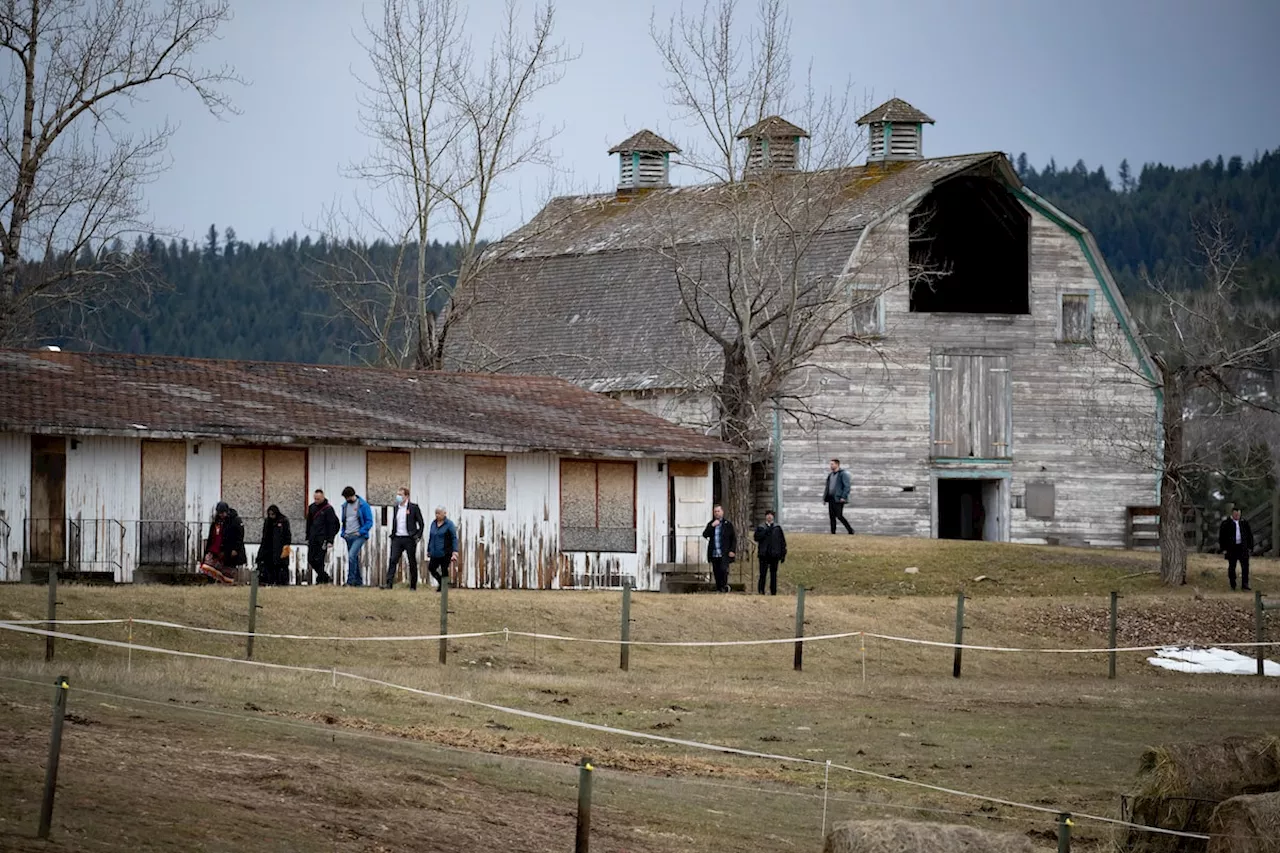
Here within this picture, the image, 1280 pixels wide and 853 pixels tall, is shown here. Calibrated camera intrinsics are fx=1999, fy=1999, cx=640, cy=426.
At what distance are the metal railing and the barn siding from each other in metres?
17.9

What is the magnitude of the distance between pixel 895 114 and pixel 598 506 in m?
21.0

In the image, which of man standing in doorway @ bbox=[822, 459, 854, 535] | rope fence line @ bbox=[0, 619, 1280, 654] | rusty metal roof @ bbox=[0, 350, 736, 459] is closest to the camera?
rope fence line @ bbox=[0, 619, 1280, 654]

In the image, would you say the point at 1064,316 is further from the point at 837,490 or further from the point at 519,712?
the point at 519,712

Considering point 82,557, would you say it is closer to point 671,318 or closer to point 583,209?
point 671,318

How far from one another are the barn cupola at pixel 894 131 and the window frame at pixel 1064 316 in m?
7.50

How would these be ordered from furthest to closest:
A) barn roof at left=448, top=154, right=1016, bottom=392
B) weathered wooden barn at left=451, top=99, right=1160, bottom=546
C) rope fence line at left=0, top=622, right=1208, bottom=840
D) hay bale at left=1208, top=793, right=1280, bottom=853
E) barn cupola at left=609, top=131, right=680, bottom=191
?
barn cupola at left=609, top=131, right=680, bottom=191, barn roof at left=448, top=154, right=1016, bottom=392, weathered wooden barn at left=451, top=99, right=1160, bottom=546, rope fence line at left=0, top=622, right=1208, bottom=840, hay bale at left=1208, top=793, right=1280, bottom=853

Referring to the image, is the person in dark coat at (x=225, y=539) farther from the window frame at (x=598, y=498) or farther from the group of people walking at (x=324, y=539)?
the window frame at (x=598, y=498)

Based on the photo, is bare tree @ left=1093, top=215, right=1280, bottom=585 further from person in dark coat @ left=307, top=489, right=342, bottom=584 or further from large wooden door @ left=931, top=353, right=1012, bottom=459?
person in dark coat @ left=307, top=489, right=342, bottom=584

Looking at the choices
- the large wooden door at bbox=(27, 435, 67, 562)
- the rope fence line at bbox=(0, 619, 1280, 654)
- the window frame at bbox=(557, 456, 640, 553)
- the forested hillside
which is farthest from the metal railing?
the forested hillside

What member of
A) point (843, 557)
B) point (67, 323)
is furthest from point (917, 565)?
point (67, 323)

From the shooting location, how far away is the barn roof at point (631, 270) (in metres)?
46.2

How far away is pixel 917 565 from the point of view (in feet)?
131

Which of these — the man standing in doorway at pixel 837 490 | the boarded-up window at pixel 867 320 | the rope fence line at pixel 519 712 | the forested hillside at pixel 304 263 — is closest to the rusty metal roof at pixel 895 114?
the boarded-up window at pixel 867 320

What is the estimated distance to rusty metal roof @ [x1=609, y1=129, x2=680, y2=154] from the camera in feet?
194
